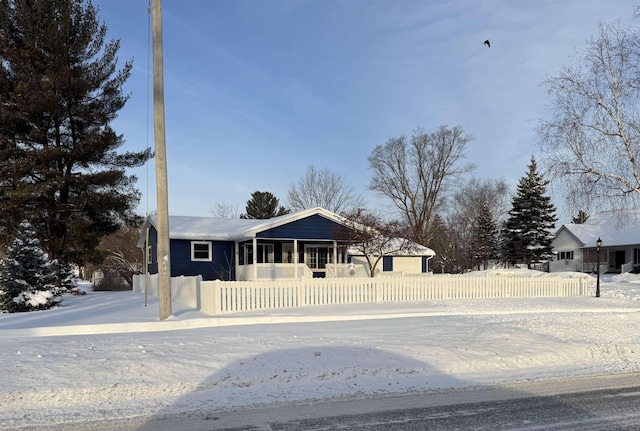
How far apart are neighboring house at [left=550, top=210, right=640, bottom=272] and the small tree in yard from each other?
25.4m

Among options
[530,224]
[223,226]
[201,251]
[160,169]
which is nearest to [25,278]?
[201,251]

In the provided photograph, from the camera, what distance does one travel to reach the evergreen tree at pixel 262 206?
46.9 metres

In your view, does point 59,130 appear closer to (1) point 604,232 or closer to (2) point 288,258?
(2) point 288,258

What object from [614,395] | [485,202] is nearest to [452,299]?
[614,395]

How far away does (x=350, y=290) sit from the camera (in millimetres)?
14922

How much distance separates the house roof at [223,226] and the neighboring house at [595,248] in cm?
2842

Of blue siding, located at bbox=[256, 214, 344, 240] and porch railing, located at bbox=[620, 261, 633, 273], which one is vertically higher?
blue siding, located at bbox=[256, 214, 344, 240]

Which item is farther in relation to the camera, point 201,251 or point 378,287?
point 201,251

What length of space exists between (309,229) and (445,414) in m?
18.9

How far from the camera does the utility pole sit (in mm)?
11164

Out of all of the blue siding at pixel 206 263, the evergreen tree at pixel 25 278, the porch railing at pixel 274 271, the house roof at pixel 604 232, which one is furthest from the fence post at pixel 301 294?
the house roof at pixel 604 232

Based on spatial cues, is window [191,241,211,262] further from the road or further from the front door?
the front door

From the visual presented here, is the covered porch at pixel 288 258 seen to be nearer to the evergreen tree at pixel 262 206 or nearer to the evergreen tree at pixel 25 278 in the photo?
the evergreen tree at pixel 25 278

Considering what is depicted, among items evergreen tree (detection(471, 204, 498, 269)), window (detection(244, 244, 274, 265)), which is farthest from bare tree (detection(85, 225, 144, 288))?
evergreen tree (detection(471, 204, 498, 269))
